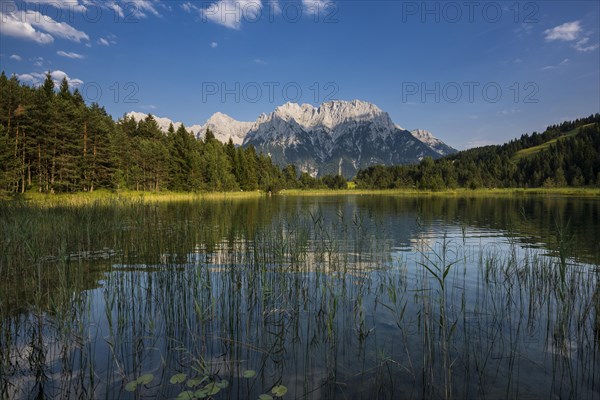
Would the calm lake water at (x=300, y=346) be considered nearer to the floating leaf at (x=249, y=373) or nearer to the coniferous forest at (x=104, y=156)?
the floating leaf at (x=249, y=373)

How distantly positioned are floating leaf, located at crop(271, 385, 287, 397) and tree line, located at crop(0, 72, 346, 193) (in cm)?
5009

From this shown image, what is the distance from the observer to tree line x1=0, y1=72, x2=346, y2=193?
179 ft

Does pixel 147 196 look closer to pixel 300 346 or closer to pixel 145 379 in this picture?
pixel 300 346

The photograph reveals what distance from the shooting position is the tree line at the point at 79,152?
2144 inches

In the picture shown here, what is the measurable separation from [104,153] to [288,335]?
243ft

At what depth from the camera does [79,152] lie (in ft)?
208

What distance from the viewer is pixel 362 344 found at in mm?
7605

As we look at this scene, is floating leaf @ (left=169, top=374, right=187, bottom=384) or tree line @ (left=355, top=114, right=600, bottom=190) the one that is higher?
tree line @ (left=355, top=114, right=600, bottom=190)

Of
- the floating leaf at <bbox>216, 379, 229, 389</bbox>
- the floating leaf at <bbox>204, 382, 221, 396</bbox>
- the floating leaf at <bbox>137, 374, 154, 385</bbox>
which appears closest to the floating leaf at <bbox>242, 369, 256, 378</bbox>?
the floating leaf at <bbox>216, 379, 229, 389</bbox>

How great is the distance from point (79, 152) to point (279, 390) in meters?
Answer: 72.9

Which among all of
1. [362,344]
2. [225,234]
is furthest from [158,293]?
[225,234]

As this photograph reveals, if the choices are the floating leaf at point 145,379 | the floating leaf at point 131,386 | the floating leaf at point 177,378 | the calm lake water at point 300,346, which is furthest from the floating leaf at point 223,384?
the floating leaf at point 131,386

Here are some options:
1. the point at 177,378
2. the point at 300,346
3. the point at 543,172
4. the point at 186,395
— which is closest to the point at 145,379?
the point at 177,378

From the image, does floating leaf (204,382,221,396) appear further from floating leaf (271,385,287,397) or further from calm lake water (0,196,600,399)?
floating leaf (271,385,287,397)
